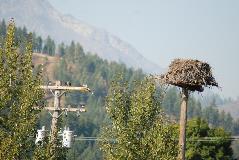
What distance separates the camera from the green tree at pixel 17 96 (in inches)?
816

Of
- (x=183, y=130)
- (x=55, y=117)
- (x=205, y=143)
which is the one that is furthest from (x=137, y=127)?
(x=205, y=143)

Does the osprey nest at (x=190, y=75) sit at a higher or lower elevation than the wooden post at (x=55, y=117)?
higher

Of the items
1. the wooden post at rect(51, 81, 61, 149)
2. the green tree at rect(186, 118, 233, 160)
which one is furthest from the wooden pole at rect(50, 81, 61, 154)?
the green tree at rect(186, 118, 233, 160)

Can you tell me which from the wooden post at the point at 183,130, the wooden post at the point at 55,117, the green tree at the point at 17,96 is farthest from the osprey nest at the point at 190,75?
the green tree at the point at 17,96

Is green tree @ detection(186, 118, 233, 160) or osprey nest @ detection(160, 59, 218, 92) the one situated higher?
osprey nest @ detection(160, 59, 218, 92)

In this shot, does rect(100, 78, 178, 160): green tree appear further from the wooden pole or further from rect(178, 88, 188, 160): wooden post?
the wooden pole

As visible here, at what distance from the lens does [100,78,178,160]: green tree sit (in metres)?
21.5

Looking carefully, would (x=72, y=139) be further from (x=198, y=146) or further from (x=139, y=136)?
(x=198, y=146)

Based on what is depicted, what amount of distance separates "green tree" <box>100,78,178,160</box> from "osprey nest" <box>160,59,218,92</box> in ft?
4.55

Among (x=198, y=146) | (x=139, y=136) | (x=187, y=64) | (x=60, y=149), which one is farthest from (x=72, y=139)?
(x=198, y=146)

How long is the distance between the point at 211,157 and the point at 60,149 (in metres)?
52.1

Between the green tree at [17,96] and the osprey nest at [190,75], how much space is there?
5479 mm

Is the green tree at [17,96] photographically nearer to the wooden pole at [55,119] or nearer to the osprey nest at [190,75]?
the wooden pole at [55,119]

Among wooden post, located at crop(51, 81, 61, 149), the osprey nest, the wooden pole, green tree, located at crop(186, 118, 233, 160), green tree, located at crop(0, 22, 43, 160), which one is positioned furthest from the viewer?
green tree, located at crop(186, 118, 233, 160)
